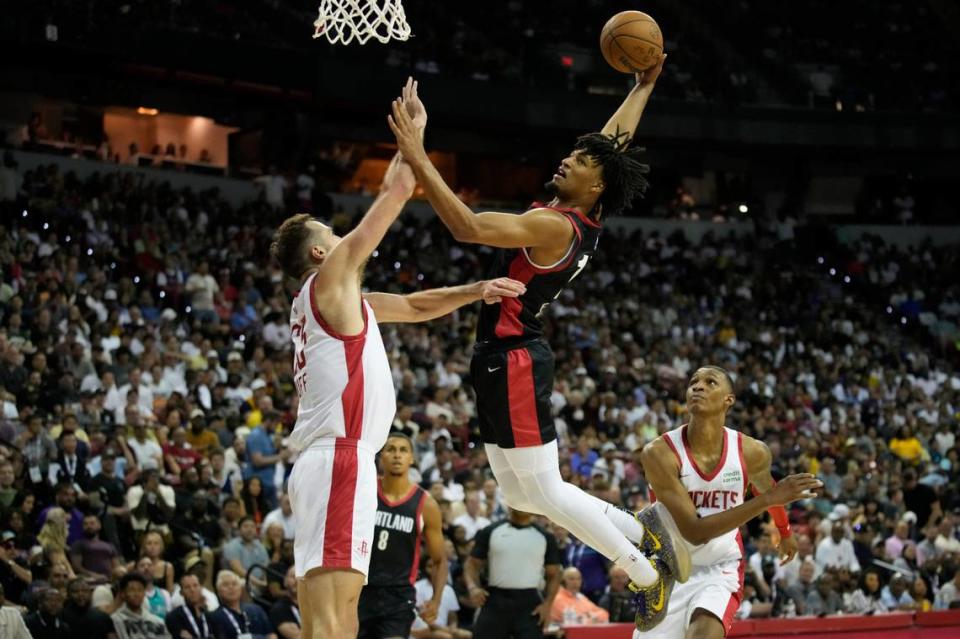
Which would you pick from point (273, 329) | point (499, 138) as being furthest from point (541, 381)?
point (499, 138)

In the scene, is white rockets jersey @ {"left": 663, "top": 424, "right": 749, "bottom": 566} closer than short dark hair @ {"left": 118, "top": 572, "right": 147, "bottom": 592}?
Yes

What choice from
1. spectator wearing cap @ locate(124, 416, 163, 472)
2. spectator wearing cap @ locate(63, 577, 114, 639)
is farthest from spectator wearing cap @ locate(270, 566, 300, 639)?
spectator wearing cap @ locate(124, 416, 163, 472)

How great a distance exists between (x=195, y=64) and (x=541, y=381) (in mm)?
17380

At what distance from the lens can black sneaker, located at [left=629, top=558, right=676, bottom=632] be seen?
6.68m

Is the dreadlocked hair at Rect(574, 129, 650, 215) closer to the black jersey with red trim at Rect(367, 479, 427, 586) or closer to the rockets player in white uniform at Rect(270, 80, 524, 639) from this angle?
the rockets player in white uniform at Rect(270, 80, 524, 639)

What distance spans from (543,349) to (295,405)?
8542 millimetres

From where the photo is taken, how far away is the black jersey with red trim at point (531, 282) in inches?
246

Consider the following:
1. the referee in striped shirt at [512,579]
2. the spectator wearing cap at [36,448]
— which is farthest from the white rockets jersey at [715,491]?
the spectator wearing cap at [36,448]

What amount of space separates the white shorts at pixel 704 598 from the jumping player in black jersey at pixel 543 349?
466mm

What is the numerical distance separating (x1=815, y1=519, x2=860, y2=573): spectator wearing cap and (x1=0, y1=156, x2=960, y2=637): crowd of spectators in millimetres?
44

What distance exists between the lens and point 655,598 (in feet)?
21.9

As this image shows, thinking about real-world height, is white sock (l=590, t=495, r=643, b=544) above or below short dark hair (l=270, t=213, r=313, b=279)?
below

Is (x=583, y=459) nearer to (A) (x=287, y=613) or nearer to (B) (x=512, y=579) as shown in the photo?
(B) (x=512, y=579)

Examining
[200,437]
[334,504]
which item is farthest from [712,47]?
[334,504]
